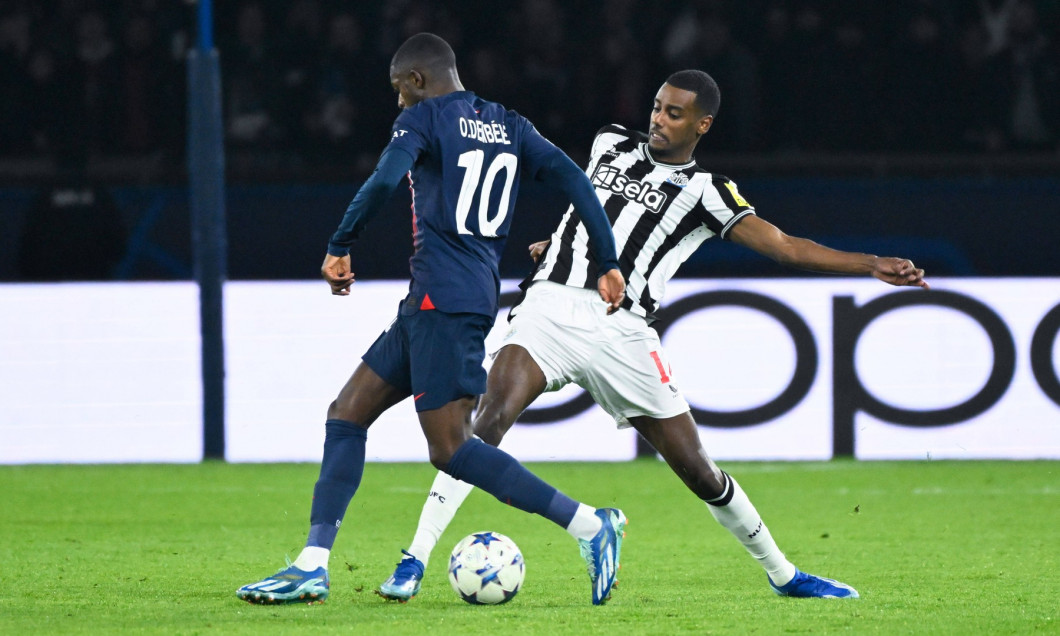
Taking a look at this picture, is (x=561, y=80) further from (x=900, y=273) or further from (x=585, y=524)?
(x=585, y=524)

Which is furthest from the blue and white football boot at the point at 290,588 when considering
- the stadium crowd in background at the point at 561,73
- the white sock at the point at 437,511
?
the stadium crowd in background at the point at 561,73

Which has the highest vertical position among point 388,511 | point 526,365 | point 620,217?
point 620,217

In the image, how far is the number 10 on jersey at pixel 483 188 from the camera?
Result: 4.46m

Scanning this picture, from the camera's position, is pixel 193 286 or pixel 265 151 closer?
pixel 193 286

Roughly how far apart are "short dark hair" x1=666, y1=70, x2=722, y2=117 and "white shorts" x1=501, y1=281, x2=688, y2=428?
0.73 metres

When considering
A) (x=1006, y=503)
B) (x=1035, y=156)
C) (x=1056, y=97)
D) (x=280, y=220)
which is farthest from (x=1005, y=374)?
(x=280, y=220)

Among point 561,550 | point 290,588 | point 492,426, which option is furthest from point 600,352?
point 561,550

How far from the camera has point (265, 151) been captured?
40.1 ft

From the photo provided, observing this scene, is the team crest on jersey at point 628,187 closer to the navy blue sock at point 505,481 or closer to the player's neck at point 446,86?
the player's neck at point 446,86

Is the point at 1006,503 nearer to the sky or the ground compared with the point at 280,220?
nearer to the ground

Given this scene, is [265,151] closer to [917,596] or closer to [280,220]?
[280,220]

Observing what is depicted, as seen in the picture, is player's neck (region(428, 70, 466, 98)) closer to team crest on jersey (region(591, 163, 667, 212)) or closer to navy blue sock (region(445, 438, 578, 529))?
team crest on jersey (region(591, 163, 667, 212))

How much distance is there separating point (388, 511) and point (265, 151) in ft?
18.7

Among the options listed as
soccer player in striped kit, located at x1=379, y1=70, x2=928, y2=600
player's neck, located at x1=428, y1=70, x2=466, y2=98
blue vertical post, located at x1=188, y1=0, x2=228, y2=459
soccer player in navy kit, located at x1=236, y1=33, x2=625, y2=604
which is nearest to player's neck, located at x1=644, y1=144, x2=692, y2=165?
soccer player in striped kit, located at x1=379, y1=70, x2=928, y2=600
